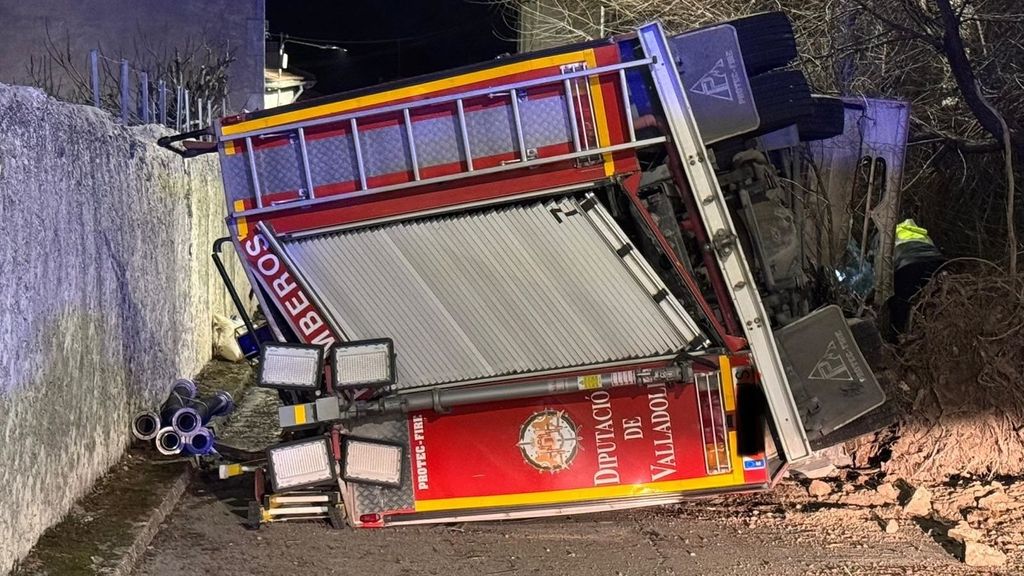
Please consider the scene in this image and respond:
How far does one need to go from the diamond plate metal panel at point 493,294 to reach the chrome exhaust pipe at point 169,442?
2.01 m

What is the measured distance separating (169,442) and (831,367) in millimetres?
4407

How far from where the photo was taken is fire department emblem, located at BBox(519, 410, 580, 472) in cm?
532

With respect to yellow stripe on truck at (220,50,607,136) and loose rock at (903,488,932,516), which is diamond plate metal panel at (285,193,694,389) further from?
loose rock at (903,488,932,516)

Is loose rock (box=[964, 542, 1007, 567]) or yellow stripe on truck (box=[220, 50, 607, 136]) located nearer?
loose rock (box=[964, 542, 1007, 567])

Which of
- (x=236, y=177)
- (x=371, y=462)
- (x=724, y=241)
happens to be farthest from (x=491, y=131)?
(x=371, y=462)

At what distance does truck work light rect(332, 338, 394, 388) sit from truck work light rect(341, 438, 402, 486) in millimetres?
374

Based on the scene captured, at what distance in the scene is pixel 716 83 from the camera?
5285mm

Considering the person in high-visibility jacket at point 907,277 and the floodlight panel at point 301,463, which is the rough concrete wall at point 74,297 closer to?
the floodlight panel at point 301,463

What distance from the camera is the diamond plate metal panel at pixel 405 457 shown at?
540cm

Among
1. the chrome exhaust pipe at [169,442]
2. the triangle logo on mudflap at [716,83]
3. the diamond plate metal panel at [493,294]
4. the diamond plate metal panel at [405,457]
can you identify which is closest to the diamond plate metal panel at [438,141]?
the diamond plate metal panel at [493,294]

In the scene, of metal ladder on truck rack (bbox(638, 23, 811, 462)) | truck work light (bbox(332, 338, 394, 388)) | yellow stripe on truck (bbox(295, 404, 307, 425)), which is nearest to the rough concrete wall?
yellow stripe on truck (bbox(295, 404, 307, 425))

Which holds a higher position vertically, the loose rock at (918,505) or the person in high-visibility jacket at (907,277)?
the person in high-visibility jacket at (907,277)

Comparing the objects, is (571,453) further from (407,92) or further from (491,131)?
(407,92)

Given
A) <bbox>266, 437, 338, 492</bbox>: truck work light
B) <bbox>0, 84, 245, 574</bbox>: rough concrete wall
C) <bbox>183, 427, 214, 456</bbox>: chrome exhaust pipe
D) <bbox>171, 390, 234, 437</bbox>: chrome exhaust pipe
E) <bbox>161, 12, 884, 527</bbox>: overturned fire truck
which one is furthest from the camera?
<bbox>171, 390, 234, 437</bbox>: chrome exhaust pipe
